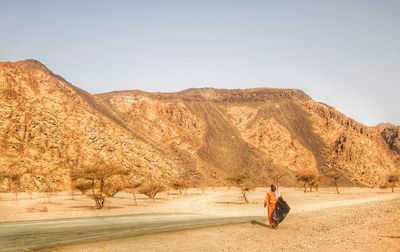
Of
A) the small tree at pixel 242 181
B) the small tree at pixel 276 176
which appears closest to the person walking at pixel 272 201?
the small tree at pixel 242 181

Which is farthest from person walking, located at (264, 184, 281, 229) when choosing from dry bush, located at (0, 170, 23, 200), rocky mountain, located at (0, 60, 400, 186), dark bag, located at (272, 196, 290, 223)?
rocky mountain, located at (0, 60, 400, 186)

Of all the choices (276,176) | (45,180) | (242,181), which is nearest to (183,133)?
(276,176)

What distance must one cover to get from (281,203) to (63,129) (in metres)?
69.4

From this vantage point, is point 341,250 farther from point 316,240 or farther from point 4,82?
point 4,82

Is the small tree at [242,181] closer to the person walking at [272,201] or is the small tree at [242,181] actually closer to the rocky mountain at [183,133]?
the person walking at [272,201]

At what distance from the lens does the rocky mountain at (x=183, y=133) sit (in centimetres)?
7594

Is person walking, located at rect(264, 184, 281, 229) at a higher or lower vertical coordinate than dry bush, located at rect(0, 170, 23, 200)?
higher

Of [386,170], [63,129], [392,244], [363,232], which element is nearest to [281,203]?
[363,232]

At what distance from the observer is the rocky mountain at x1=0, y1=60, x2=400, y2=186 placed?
249ft

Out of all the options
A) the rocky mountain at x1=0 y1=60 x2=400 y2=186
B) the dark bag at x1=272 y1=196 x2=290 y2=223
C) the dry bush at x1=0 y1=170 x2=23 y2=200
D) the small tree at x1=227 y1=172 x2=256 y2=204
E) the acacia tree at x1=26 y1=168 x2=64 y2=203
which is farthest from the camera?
the rocky mountain at x1=0 y1=60 x2=400 y2=186

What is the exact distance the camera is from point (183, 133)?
11675cm

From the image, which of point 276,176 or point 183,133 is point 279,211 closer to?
point 276,176

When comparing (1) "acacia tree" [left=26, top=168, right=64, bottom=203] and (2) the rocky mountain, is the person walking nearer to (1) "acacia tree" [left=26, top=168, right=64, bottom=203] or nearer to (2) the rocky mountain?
(1) "acacia tree" [left=26, top=168, right=64, bottom=203]

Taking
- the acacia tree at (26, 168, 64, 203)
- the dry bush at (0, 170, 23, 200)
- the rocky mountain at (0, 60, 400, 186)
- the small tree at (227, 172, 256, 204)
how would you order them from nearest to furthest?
the small tree at (227, 172, 256, 204), the dry bush at (0, 170, 23, 200), the acacia tree at (26, 168, 64, 203), the rocky mountain at (0, 60, 400, 186)
